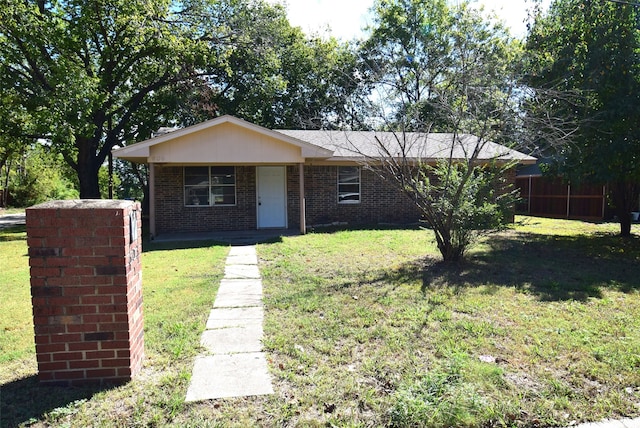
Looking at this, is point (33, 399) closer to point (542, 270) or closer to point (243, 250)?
point (243, 250)

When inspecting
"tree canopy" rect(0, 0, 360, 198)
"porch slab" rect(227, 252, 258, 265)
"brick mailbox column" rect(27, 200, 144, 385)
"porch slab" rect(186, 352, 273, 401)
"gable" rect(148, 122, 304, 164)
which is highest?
"tree canopy" rect(0, 0, 360, 198)

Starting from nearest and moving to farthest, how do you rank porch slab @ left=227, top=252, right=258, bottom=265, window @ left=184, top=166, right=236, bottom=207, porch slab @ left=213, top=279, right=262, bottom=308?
porch slab @ left=213, top=279, right=262, bottom=308 → porch slab @ left=227, top=252, right=258, bottom=265 → window @ left=184, top=166, right=236, bottom=207

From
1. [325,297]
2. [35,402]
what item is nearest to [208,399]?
[35,402]

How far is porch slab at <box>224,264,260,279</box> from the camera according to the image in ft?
23.0

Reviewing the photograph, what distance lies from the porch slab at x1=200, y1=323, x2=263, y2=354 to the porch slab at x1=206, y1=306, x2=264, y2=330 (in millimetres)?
126

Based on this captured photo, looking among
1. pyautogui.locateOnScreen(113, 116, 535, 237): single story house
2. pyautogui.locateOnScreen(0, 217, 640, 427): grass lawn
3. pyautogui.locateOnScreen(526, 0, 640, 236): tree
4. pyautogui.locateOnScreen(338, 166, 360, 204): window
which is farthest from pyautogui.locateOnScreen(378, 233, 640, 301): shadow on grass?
pyautogui.locateOnScreen(338, 166, 360, 204): window

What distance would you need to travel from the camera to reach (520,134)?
7543mm

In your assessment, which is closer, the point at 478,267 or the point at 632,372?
the point at 632,372

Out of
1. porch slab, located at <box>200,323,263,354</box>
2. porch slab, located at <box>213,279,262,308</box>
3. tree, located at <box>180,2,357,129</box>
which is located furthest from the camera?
tree, located at <box>180,2,357,129</box>

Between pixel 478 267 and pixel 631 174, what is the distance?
15.5 ft

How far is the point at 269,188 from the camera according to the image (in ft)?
45.7

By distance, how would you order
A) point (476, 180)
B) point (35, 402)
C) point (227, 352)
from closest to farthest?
point (35, 402)
point (227, 352)
point (476, 180)

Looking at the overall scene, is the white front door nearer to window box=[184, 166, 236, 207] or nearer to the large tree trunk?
window box=[184, 166, 236, 207]

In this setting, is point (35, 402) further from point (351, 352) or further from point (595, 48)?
point (595, 48)
